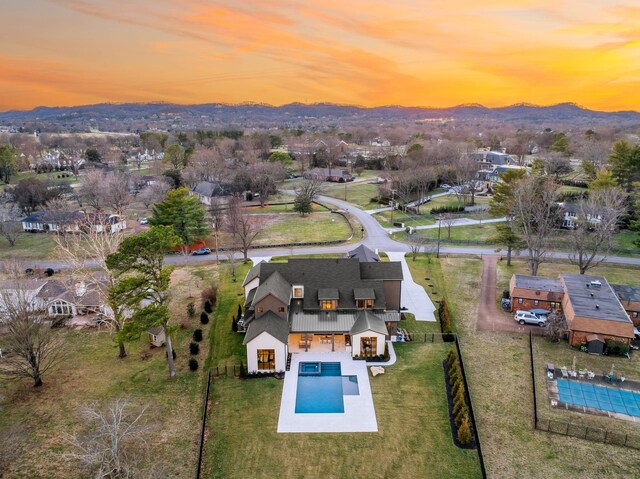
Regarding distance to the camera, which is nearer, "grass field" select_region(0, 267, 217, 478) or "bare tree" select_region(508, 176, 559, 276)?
"grass field" select_region(0, 267, 217, 478)

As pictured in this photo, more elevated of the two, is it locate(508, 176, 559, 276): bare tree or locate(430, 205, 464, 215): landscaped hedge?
locate(508, 176, 559, 276): bare tree

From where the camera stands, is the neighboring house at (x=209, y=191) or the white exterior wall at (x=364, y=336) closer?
the white exterior wall at (x=364, y=336)

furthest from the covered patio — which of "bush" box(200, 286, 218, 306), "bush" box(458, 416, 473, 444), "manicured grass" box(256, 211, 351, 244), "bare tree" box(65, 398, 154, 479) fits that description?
"manicured grass" box(256, 211, 351, 244)

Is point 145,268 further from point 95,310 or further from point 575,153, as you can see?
point 575,153

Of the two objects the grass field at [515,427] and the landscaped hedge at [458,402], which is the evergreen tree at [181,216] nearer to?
the grass field at [515,427]

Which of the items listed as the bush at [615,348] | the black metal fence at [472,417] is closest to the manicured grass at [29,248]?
the black metal fence at [472,417]

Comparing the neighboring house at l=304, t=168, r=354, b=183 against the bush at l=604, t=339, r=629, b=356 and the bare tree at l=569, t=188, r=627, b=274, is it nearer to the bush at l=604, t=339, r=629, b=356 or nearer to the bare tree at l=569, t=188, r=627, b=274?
the bare tree at l=569, t=188, r=627, b=274
